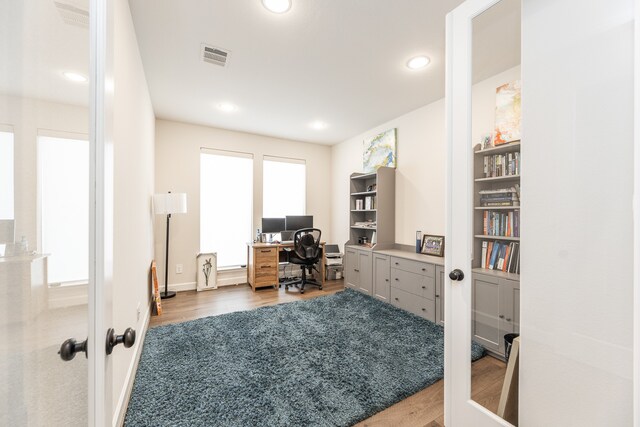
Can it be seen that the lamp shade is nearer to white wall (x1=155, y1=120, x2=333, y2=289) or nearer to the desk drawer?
white wall (x1=155, y1=120, x2=333, y2=289)

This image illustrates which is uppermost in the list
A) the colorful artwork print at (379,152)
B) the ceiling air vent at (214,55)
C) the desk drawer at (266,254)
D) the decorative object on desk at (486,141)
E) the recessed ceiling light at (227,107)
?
the ceiling air vent at (214,55)

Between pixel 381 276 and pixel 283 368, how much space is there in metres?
2.01

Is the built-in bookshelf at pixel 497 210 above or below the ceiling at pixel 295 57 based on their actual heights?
below

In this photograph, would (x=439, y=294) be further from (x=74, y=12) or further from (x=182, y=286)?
(x=182, y=286)

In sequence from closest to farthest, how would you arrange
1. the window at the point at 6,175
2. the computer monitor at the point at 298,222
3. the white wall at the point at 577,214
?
the window at the point at 6,175
the white wall at the point at 577,214
the computer monitor at the point at 298,222

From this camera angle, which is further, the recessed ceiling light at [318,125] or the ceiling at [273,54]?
the recessed ceiling light at [318,125]

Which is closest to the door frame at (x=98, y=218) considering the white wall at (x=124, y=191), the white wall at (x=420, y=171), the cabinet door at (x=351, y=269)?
the white wall at (x=124, y=191)

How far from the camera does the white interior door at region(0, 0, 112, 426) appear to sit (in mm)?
447

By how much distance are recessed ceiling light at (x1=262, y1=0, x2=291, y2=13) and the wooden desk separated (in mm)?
3124

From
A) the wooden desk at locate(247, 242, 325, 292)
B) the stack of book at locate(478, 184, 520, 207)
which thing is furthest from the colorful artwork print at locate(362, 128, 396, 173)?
the stack of book at locate(478, 184, 520, 207)

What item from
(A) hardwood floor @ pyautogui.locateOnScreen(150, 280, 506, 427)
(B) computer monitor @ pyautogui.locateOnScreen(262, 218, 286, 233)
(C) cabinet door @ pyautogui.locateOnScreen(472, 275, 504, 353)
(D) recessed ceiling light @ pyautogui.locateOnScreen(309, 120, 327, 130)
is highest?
(D) recessed ceiling light @ pyautogui.locateOnScreen(309, 120, 327, 130)

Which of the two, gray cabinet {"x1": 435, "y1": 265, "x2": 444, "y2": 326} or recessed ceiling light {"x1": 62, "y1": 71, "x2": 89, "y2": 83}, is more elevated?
recessed ceiling light {"x1": 62, "y1": 71, "x2": 89, "y2": 83}

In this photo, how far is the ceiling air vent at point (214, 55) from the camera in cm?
231

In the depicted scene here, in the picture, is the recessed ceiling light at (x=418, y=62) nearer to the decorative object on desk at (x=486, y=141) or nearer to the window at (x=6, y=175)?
the decorative object on desk at (x=486, y=141)
